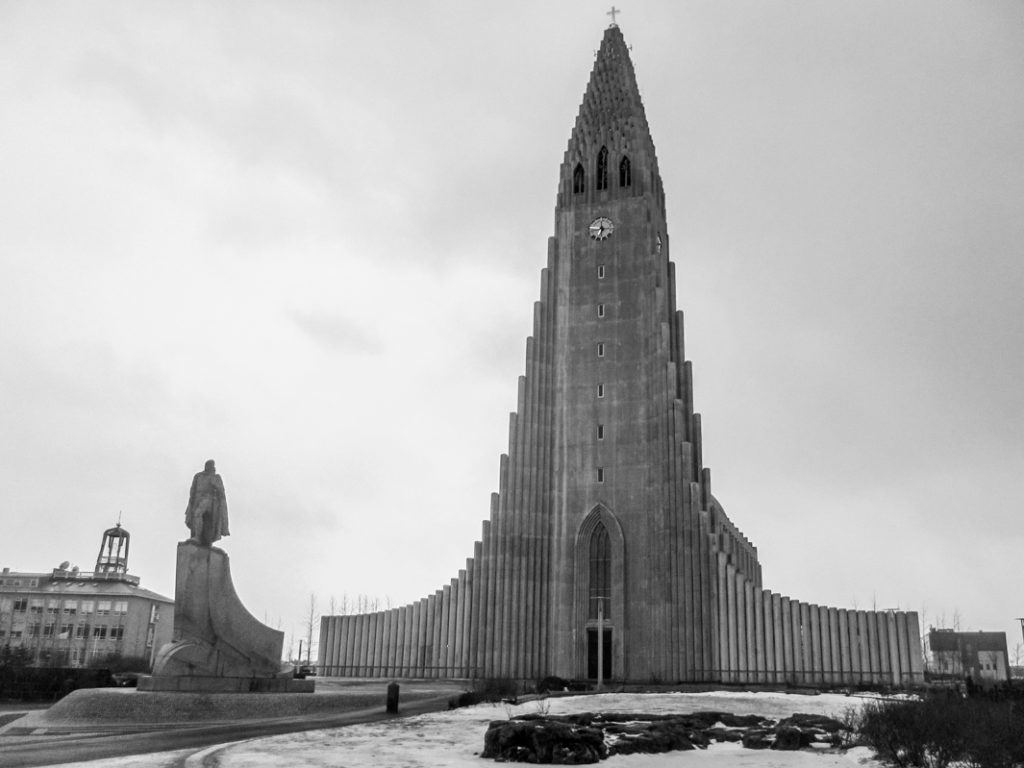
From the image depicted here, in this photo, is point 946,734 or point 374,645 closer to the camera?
point 946,734

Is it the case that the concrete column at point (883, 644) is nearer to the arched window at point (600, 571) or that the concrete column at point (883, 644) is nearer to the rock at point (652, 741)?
the arched window at point (600, 571)

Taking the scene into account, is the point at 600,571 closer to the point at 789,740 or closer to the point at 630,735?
the point at 630,735

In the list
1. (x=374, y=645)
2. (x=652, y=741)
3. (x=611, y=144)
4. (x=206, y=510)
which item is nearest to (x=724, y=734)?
(x=652, y=741)

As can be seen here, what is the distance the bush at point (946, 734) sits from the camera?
34.7 feet

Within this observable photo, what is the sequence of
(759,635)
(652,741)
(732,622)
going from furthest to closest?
(732,622)
(759,635)
(652,741)

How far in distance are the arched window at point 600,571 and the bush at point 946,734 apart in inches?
1441

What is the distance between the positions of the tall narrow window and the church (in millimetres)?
260

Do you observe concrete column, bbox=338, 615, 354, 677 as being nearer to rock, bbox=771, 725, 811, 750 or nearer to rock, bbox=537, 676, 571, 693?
rock, bbox=537, 676, 571, 693

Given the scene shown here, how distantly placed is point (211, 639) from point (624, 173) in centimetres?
4204

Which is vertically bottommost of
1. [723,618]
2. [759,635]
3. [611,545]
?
[759,635]

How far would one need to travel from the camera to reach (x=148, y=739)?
15336 millimetres

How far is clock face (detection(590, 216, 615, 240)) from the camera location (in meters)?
56.1

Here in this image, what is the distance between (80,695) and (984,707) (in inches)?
678

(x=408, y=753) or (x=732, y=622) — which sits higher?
(x=732, y=622)
